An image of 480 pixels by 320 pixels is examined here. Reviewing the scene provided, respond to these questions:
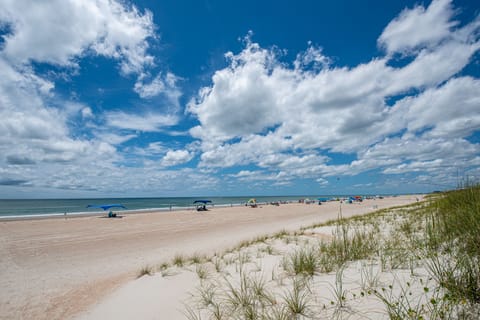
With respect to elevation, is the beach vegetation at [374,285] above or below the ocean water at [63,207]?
above

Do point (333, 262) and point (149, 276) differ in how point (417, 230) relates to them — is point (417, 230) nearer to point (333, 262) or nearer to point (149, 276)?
point (333, 262)

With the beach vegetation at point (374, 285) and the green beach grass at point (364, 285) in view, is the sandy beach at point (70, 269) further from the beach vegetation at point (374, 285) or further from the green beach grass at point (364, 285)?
the beach vegetation at point (374, 285)

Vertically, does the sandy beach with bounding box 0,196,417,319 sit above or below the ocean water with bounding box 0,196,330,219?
below

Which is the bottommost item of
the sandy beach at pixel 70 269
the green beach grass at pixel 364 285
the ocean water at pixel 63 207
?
the sandy beach at pixel 70 269

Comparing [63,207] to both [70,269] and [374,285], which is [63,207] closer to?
[70,269]

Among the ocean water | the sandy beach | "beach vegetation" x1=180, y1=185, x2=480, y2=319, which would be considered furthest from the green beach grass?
the ocean water

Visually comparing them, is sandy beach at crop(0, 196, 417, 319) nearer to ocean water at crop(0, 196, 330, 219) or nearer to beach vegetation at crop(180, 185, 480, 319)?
beach vegetation at crop(180, 185, 480, 319)

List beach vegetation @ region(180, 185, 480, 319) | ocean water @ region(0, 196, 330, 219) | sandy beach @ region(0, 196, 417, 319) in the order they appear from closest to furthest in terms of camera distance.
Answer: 1. beach vegetation @ region(180, 185, 480, 319)
2. sandy beach @ region(0, 196, 417, 319)
3. ocean water @ region(0, 196, 330, 219)

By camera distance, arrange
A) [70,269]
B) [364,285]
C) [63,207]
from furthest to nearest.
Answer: [63,207] → [70,269] → [364,285]

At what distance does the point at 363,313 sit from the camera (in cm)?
231

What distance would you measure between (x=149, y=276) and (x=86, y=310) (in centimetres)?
130

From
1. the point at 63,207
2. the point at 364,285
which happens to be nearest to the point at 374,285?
the point at 364,285

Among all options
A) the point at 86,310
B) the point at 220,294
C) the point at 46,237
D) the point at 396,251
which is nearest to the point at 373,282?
the point at 396,251

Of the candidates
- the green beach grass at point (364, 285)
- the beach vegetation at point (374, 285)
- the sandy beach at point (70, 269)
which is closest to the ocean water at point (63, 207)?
the sandy beach at point (70, 269)
